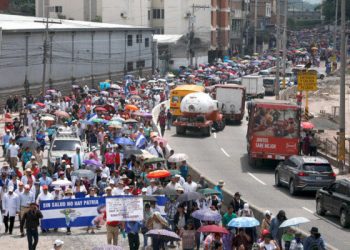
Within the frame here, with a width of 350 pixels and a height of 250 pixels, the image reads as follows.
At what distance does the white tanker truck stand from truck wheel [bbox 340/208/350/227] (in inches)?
988

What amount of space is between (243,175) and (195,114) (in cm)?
1350

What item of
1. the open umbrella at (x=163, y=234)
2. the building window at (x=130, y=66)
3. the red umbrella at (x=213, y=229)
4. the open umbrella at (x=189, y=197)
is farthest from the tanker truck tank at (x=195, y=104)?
the building window at (x=130, y=66)

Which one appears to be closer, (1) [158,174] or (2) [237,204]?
(2) [237,204]

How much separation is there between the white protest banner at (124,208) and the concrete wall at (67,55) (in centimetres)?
4048

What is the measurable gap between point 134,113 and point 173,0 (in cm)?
7084

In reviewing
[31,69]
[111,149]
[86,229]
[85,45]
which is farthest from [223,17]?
[86,229]

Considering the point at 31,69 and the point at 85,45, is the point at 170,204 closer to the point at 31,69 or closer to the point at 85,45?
the point at 31,69

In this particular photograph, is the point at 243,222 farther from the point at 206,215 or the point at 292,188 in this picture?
the point at 292,188

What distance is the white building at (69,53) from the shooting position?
62.9m

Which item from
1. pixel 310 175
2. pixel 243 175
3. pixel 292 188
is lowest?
pixel 243 175

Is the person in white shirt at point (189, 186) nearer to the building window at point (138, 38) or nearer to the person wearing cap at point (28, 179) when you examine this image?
the person wearing cap at point (28, 179)

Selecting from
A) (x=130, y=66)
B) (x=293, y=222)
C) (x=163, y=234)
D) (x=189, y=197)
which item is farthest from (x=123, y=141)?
(x=130, y=66)

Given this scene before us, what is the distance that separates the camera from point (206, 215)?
2034 cm

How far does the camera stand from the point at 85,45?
78.0 metres
